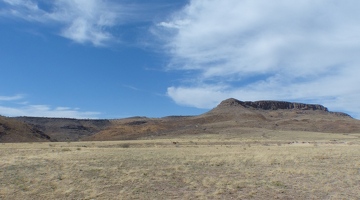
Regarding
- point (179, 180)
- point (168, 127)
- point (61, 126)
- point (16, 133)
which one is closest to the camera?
point (179, 180)

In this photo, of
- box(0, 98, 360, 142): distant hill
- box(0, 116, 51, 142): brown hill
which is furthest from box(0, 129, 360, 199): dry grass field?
box(0, 98, 360, 142): distant hill

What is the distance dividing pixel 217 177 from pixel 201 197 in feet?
14.6

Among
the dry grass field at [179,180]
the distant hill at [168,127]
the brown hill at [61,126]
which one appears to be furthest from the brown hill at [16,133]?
the dry grass field at [179,180]

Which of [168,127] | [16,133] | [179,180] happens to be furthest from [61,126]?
[179,180]

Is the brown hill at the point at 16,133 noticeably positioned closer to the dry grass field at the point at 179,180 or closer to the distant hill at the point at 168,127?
the distant hill at the point at 168,127

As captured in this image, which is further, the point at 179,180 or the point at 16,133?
the point at 16,133

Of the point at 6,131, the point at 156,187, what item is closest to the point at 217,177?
the point at 156,187

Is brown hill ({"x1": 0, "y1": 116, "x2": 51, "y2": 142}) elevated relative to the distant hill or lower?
lower

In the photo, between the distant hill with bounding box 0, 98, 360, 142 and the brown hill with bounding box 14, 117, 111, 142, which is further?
the brown hill with bounding box 14, 117, 111, 142

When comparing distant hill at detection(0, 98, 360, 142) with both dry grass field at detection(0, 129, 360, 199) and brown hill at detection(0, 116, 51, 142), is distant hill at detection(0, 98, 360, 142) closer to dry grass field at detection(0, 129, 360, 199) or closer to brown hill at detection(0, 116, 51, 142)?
brown hill at detection(0, 116, 51, 142)

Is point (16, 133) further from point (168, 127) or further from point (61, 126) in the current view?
point (61, 126)

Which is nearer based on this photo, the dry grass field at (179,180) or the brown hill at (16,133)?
the dry grass field at (179,180)

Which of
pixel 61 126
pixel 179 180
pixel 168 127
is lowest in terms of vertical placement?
pixel 179 180

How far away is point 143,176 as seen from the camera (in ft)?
64.5
